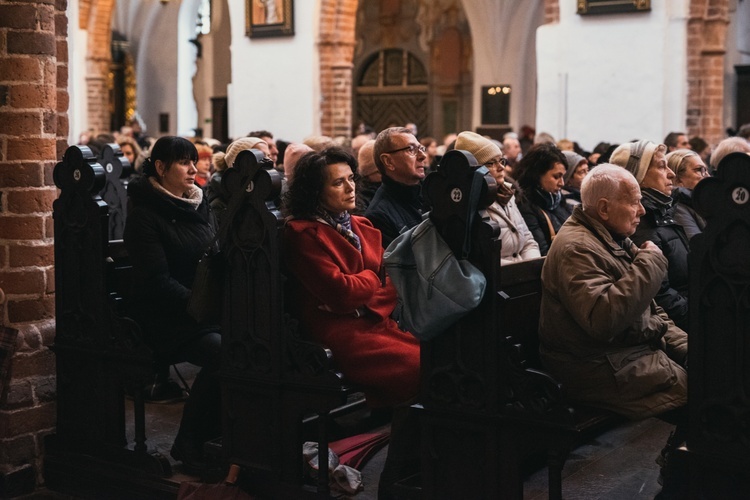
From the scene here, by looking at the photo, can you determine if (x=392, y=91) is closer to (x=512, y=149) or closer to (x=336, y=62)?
(x=336, y=62)


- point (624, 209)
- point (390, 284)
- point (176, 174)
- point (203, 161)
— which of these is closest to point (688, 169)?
point (624, 209)

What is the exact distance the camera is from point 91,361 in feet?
16.8

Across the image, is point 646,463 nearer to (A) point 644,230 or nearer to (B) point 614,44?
(A) point 644,230

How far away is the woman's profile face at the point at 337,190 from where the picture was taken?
462 cm

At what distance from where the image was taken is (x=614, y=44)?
14633 millimetres

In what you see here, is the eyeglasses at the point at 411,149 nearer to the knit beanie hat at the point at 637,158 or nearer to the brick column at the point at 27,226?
the knit beanie hat at the point at 637,158

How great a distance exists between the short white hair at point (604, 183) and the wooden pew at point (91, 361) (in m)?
1.98

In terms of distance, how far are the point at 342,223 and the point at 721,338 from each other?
1.74 meters

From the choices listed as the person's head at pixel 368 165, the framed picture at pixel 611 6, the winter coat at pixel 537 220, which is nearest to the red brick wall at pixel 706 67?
the framed picture at pixel 611 6

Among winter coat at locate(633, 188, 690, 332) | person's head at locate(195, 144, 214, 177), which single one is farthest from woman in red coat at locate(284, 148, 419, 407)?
person's head at locate(195, 144, 214, 177)

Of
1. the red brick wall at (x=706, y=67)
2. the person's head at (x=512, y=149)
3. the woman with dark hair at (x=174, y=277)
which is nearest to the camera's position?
the woman with dark hair at (x=174, y=277)

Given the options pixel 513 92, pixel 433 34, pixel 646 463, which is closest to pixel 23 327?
pixel 646 463

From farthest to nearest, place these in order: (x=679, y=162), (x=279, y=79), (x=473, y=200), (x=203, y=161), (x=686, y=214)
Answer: (x=279, y=79) → (x=203, y=161) → (x=679, y=162) → (x=686, y=214) → (x=473, y=200)

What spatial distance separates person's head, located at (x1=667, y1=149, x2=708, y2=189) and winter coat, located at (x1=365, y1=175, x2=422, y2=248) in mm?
1876
